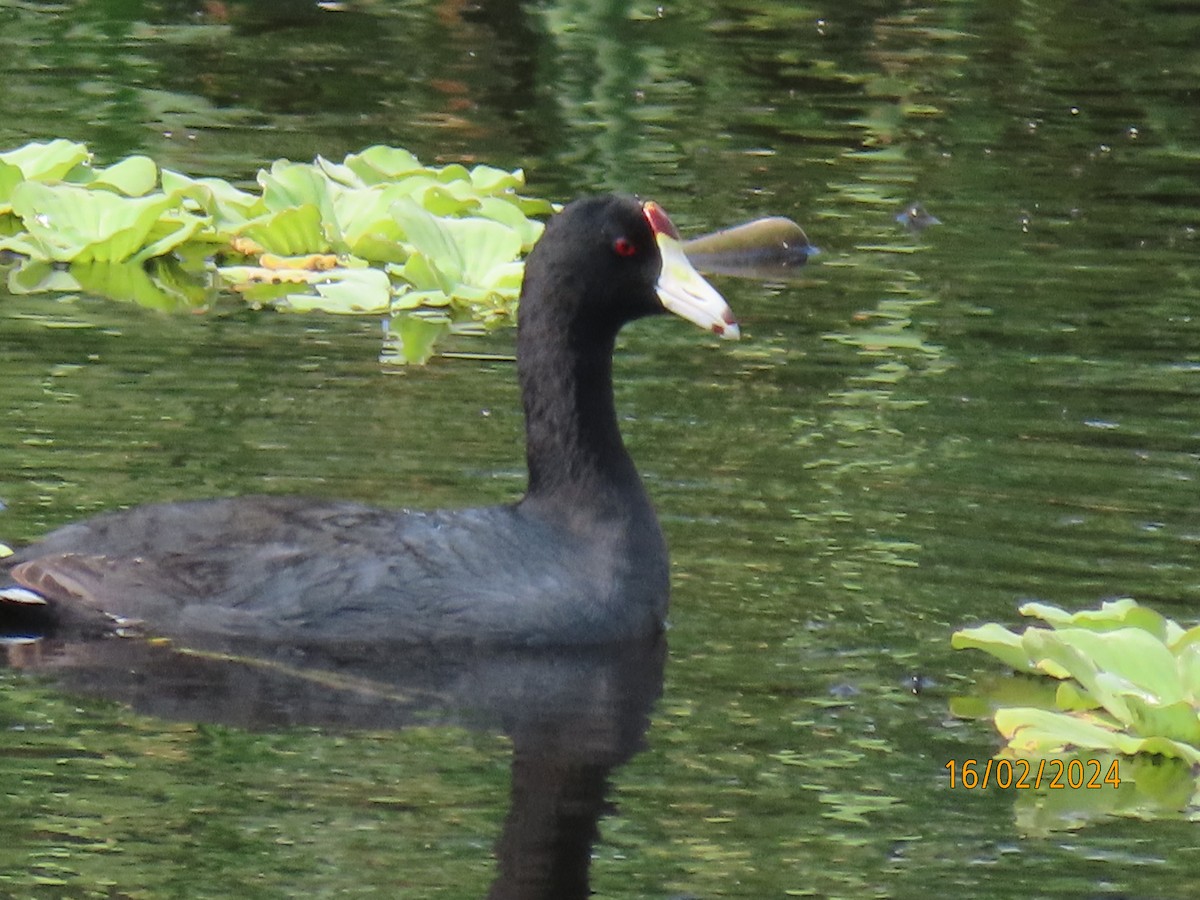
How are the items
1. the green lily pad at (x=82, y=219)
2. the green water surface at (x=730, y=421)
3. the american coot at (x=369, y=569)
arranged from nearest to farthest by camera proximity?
the green water surface at (x=730, y=421) < the american coot at (x=369, y=569) < the green lily pad at (x=82, y=219)

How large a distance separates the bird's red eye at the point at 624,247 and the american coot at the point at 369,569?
32 centimetres

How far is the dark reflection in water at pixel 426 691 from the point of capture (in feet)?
19.1

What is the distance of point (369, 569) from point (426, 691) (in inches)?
18.1

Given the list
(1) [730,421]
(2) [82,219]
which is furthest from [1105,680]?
(2) [82,219]

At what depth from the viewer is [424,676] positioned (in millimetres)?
6406

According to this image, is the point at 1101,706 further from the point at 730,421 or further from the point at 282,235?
the point at 282,235

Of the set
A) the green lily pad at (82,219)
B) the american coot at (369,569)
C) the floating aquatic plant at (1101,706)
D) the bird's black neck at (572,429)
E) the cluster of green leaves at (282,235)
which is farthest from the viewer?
the green lily pad at (82,219)
